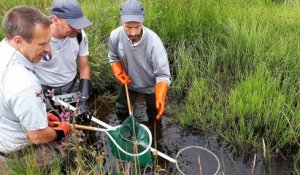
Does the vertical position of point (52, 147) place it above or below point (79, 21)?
below

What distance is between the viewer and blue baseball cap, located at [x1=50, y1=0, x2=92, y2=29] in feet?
11.2

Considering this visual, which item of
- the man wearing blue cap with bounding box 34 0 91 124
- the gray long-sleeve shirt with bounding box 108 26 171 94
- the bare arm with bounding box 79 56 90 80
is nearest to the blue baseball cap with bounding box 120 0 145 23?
the gray long-sleeve shirt with bounding box 108 26 171 94

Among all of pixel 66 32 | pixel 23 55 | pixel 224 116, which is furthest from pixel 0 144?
pixel 224 116

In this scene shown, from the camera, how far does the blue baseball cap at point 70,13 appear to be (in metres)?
3.40

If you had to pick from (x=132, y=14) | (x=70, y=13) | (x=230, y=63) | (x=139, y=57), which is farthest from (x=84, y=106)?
(x=230, y=63)

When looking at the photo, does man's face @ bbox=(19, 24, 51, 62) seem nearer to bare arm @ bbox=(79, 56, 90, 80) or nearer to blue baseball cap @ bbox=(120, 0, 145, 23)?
blue baseball cap @ bbox=(120, 0, 145, 23)

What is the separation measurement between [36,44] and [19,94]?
405mm

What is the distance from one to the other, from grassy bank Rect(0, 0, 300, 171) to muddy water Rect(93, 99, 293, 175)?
0.34 ft

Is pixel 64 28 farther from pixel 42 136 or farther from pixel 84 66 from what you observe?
pixel 42 136

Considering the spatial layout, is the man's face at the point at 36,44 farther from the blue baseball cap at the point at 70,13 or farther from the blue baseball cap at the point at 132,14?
the blue baseball cap at the point at 132,14

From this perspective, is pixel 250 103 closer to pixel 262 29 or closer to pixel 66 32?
pixel 262 29

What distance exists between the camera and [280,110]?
3.69 m

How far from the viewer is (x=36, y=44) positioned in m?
2.65

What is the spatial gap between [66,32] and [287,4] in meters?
3.72
